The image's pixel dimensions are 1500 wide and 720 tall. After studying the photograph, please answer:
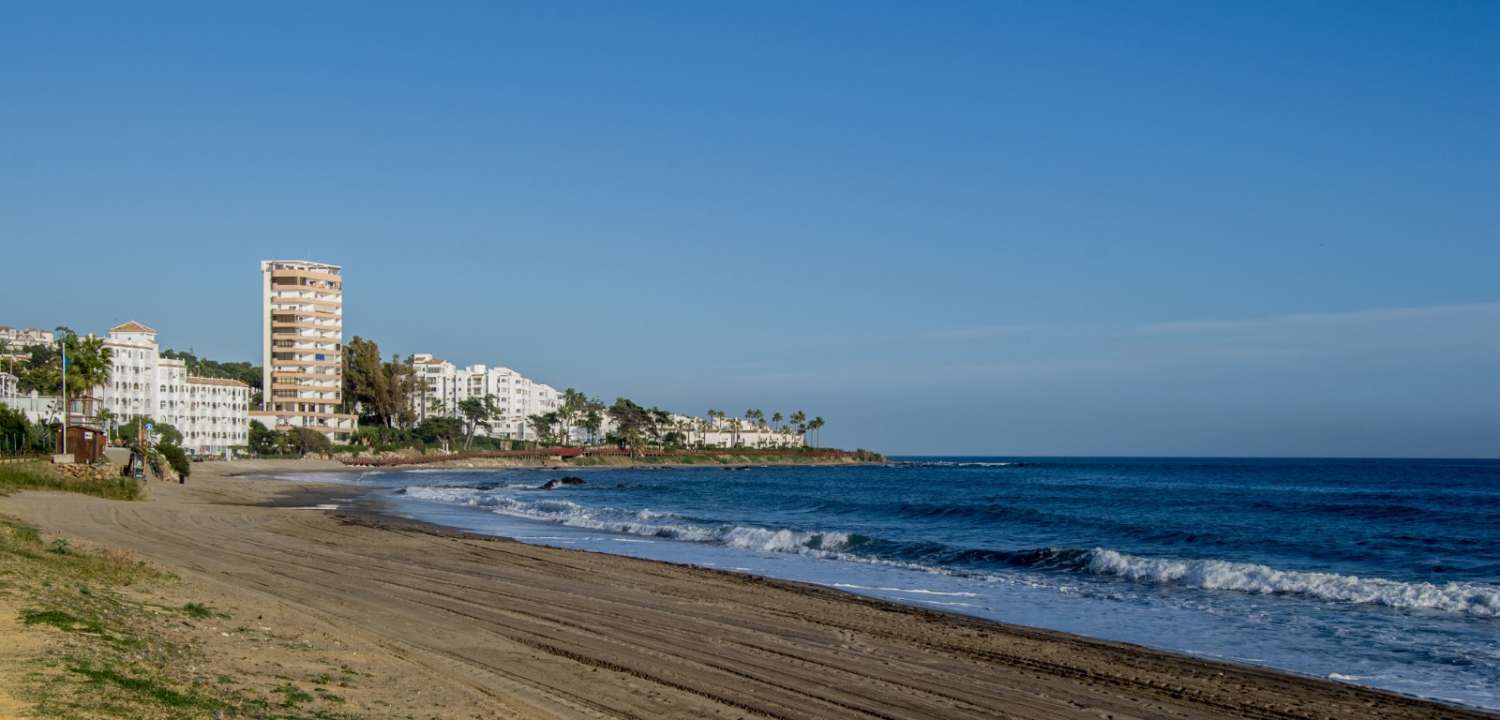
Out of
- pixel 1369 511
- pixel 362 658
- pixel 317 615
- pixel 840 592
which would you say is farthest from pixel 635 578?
pixel 1369 511

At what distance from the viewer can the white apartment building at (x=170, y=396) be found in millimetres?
113938

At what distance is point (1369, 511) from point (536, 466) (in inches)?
4721

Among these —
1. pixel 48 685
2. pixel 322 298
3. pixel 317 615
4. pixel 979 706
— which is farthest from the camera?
pixel 322 298

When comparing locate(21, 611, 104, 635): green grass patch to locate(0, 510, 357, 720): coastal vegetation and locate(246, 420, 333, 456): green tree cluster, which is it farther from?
locate(246, 420, 333, 456): green tree cluster

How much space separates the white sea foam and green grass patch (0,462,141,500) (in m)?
32.1

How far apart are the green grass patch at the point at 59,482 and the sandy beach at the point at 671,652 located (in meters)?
14.6

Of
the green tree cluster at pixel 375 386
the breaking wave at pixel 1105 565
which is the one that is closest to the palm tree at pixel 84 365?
the breaking wave at pixel 1105 565

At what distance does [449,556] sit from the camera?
2500cm

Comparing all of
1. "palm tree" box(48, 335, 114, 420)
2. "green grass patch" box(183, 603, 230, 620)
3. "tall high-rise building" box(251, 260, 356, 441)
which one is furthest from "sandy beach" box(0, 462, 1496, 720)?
"tall high-rise building" box(251, 260, 356, 441)

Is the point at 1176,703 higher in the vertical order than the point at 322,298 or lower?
lower

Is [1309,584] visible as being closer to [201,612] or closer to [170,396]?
[201,612]

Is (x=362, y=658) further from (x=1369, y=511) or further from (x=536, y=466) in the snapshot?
(x=536, y=466)

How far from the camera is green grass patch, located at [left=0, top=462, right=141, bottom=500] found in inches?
1395

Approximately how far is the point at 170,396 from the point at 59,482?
92772mm
